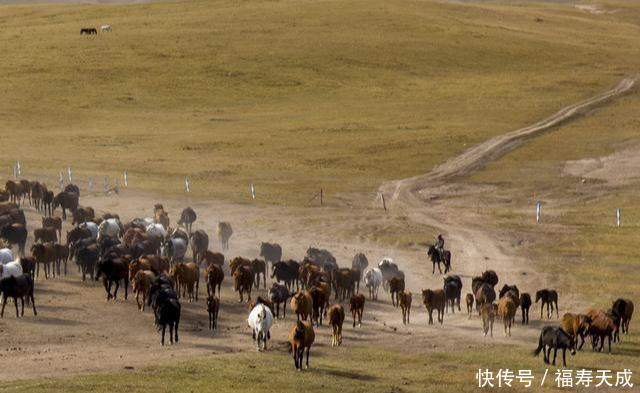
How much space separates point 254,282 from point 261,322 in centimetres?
1094

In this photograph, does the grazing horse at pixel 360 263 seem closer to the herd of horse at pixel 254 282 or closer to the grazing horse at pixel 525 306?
the herd of horse at pixel 254 282

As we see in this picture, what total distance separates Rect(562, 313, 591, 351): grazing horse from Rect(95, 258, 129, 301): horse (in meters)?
13.1

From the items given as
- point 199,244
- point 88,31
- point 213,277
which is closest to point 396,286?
point 213,277

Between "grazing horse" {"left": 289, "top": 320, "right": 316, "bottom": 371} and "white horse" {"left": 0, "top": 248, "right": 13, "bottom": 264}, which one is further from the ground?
"white horse" {"left": 0, "top": 248, "right": 13, "bottom": 264}

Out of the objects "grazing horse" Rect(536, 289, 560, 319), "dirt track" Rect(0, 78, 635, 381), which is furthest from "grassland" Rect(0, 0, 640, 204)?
"grazing horse" Rect(536, 289, 560, 319)

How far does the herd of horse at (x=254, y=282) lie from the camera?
3481 centimetres

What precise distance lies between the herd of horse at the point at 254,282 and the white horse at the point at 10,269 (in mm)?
39

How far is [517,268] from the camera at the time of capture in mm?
50656

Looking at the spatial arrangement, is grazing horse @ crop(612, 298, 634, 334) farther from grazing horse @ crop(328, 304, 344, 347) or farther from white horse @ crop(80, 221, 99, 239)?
white horse @ crop(80, 221, 99, 239)

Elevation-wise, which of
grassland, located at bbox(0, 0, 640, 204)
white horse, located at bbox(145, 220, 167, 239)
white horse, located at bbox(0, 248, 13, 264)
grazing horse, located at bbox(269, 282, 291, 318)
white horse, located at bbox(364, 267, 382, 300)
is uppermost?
grassland, located at bbox(0, 0, 640, 204)

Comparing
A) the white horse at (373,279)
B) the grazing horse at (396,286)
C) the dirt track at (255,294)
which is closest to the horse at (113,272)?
the dirt track at (255,294)

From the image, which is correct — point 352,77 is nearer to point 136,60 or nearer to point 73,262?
point 136,60

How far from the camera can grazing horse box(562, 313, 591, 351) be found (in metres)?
35.2

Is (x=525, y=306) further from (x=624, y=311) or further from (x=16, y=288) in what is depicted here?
(x=16, y=288)
